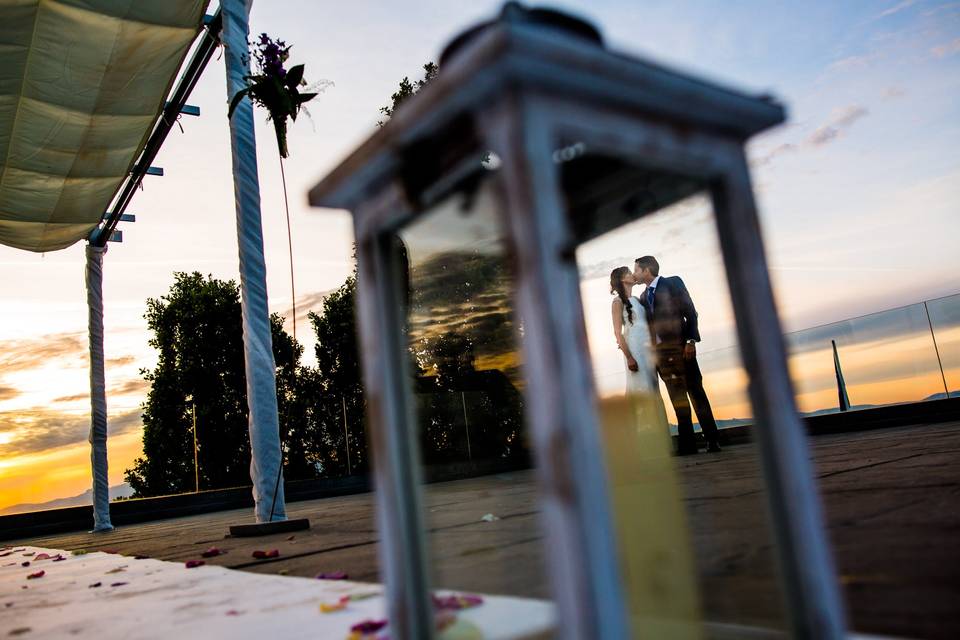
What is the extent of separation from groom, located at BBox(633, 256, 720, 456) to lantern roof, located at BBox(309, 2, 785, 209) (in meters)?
2.79

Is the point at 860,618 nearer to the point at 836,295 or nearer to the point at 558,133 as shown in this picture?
the point at 558,133

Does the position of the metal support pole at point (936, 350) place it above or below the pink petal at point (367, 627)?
above

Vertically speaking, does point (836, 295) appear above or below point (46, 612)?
above

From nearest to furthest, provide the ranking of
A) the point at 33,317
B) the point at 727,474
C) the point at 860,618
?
the point at 860,618 → the point at 727,474 → the point at 33,317

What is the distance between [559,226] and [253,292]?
12.1ft

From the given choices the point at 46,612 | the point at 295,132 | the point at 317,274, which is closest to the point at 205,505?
the point at 317,274

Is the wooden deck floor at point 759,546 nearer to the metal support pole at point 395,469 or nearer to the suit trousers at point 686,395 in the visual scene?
the metal support pole at point 395,469

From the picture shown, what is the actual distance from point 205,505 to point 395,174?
36.5ft

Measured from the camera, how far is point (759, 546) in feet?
4.74

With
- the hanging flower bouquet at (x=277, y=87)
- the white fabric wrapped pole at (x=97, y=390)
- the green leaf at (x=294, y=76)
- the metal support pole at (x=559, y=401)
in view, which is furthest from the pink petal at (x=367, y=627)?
the white fabric wrapped pole at (x=97, y=390)

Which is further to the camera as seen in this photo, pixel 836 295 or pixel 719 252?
pixel 836 295

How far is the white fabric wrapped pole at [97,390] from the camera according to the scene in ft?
19.9

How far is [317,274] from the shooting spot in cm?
1395

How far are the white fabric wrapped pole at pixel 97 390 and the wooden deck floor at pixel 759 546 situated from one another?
314 centimetres
